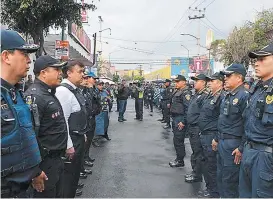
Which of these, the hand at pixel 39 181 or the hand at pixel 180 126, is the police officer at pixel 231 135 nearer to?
the hand at pixel 39 181

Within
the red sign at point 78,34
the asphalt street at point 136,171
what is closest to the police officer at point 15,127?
the asphalt street at point 136,171

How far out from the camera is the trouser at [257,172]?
131 inches

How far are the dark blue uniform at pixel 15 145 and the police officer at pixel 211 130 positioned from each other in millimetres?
3390

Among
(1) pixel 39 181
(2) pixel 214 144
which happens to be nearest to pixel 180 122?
(2) pixel 214 144

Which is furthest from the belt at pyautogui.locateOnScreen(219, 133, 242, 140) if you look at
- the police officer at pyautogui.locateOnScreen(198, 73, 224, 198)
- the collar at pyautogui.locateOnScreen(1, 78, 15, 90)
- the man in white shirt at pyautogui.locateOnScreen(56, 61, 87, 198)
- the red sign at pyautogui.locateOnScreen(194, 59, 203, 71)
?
the red sign at pyautogui.locateOnScreen(194, 59, 203, 71)

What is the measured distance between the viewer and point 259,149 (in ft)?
11.4

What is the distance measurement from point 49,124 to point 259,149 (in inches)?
84.9

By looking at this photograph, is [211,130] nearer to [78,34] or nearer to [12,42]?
[12,42]

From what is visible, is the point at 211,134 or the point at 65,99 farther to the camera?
the point at 211,134

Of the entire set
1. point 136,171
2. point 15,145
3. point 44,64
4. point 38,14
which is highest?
point 38,14

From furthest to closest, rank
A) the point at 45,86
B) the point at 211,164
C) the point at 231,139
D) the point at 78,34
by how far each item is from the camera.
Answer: the point at 78,34
the point at 211,164
the point at 231,139
the point at 45,86

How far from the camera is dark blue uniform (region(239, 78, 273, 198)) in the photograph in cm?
335

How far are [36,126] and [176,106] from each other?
193 inches

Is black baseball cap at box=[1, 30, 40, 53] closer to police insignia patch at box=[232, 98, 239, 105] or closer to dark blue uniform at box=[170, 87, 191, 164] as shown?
police insignia patch at box=[232, 98, 239, 105]
